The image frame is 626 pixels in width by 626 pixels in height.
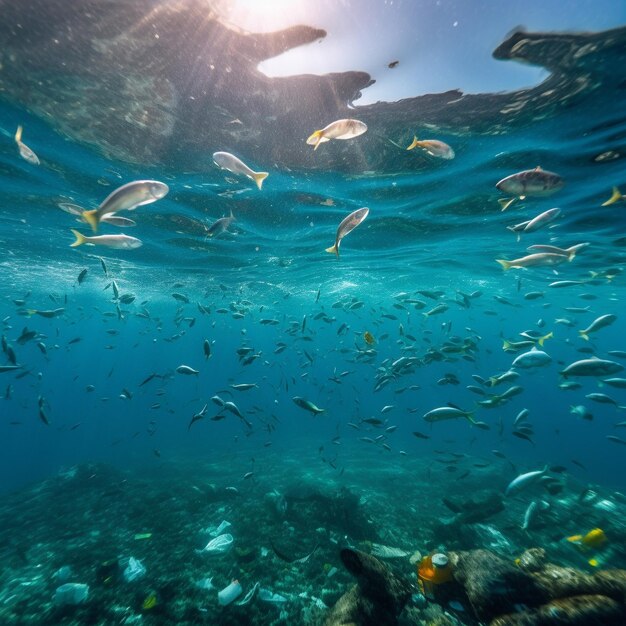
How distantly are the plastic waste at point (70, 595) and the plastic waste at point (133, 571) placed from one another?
0.91 metres

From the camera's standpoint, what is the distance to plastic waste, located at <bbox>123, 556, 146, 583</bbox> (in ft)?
23.7

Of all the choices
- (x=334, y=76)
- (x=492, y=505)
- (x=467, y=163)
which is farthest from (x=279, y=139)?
(x=492, y=505)

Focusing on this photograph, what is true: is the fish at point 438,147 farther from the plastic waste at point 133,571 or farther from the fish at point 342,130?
the plastic waste at point 133,571

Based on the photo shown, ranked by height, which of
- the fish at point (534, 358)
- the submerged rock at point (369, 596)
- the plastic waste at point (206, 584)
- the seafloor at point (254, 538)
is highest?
the fish at point (534, 358)

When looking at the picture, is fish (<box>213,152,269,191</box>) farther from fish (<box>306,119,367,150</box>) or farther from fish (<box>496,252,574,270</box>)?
fish (<box>496,252,574,270</box>)

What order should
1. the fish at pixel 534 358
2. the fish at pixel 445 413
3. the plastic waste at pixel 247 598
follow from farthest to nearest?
the fish at pixel 534 358
the fish at pixel 445 413
the plastic waste at pixel 247 598

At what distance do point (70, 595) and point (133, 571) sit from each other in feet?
4.20

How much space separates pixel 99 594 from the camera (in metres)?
6.75

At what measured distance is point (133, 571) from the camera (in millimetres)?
7402

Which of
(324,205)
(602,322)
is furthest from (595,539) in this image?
(324,205)

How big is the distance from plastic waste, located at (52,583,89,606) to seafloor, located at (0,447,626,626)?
→ 5.1 inches

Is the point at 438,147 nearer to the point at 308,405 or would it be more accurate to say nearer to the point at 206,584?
the point at 308,405

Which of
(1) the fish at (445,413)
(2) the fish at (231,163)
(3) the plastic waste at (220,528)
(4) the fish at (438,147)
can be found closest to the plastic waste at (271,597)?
(3) the plastic waste at (220,528)

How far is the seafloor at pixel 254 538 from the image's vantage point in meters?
6.33
